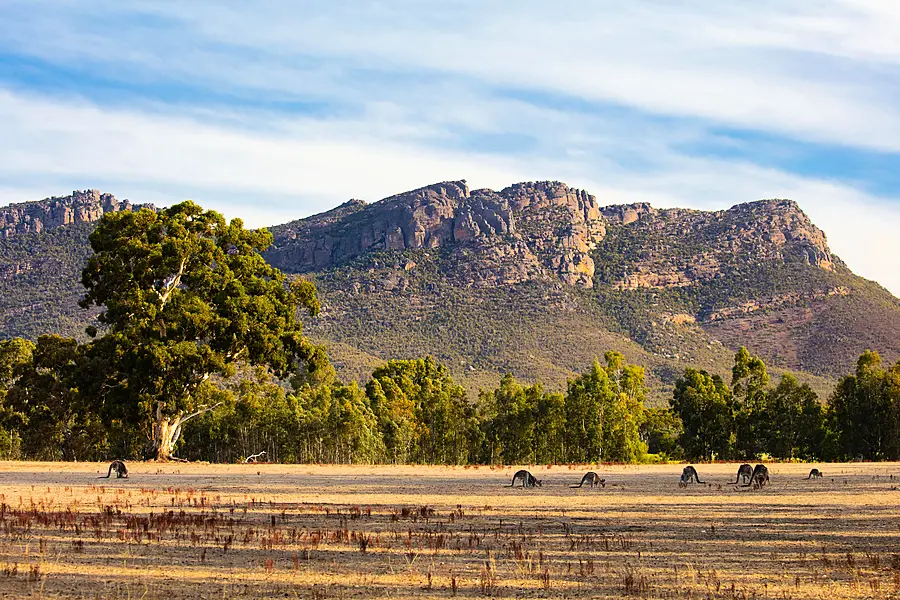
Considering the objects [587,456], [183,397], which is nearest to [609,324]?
[587,456]

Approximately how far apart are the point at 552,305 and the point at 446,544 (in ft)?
490

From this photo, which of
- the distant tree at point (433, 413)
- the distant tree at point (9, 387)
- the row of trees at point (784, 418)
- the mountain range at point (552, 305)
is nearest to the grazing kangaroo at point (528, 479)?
the distant tree at point (9, 387)

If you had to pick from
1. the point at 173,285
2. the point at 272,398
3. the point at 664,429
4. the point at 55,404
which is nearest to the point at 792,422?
the point at 664,429

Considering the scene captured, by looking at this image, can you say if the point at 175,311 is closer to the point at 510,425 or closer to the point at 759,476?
the point at 759,476

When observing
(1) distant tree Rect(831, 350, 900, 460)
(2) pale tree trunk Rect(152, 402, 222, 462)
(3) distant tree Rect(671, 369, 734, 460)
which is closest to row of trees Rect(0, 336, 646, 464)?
(3) distant tree Rect(671, 369, 734, 460)

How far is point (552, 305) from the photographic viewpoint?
163000mm

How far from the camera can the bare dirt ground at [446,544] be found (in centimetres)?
1127

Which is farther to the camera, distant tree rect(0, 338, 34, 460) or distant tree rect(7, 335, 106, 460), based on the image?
distant tree rect(0, 338, 34, 460)

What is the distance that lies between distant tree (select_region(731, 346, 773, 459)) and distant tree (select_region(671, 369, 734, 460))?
0.88m

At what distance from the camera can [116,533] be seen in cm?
1536

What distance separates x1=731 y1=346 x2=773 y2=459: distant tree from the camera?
241ft

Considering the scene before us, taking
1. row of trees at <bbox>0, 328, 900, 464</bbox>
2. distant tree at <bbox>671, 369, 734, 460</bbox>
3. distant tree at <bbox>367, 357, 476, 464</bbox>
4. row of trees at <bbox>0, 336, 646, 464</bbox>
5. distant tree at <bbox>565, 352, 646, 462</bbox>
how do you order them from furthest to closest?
distant tree at <bbox>367, 357, 476, 464</bbox> → distant tree at <bbox>671, 369, 734, 460</bbox> → row of trees at <bbox>0, 328, 900, 464</bbox> → distant tree at <bbox>565, 352, 646, 462</bbox> → row of trees at <bbox>0, 336, 646, 464</bbox>

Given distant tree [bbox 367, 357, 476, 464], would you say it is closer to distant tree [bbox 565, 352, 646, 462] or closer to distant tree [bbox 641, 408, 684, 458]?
distant tree [bbox 565, 352, 646, 462]

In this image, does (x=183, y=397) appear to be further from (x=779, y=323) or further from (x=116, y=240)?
(x=779, y=323)
